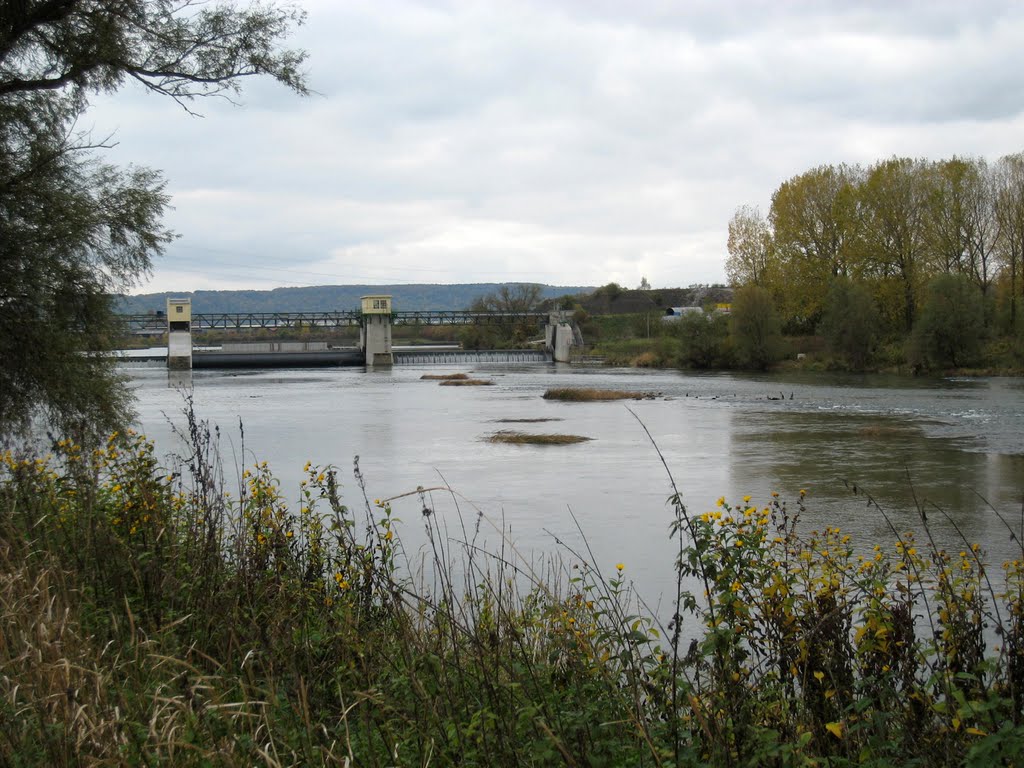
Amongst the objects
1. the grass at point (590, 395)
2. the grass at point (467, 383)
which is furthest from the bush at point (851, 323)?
the grass at point (467, 383)

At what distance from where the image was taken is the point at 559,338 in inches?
3487

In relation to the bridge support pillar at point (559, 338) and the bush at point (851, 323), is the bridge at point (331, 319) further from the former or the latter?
the bush at point (851, 323)

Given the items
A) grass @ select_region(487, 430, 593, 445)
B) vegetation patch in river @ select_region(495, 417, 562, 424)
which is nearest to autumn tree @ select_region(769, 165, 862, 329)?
vegetation patch in river @ select_region(495, 417, 562, 424)

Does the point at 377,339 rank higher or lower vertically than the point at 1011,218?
lower

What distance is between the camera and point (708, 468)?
A: 19.9 m

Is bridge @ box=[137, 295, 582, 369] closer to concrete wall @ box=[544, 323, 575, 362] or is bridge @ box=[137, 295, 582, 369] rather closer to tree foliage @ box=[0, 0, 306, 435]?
concrete wall @ box=[544, 323, 575, 362]

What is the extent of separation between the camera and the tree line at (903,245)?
55562mm

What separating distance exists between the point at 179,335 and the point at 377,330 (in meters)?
16.2

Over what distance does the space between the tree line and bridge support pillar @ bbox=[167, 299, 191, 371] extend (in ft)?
145

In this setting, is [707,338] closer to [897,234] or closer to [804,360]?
[804,360]

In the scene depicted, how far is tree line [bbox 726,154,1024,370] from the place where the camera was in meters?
55.6

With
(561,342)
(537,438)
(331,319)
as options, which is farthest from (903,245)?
(331,319)

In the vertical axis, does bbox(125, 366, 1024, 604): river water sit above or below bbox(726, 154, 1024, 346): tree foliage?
below

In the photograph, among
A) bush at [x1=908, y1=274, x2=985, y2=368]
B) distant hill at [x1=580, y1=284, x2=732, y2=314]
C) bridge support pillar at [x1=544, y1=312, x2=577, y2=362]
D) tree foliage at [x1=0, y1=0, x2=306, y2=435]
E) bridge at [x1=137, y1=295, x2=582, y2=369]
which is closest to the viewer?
tree foliage at [x1=0, y1=0, x2=306, y2=435]
